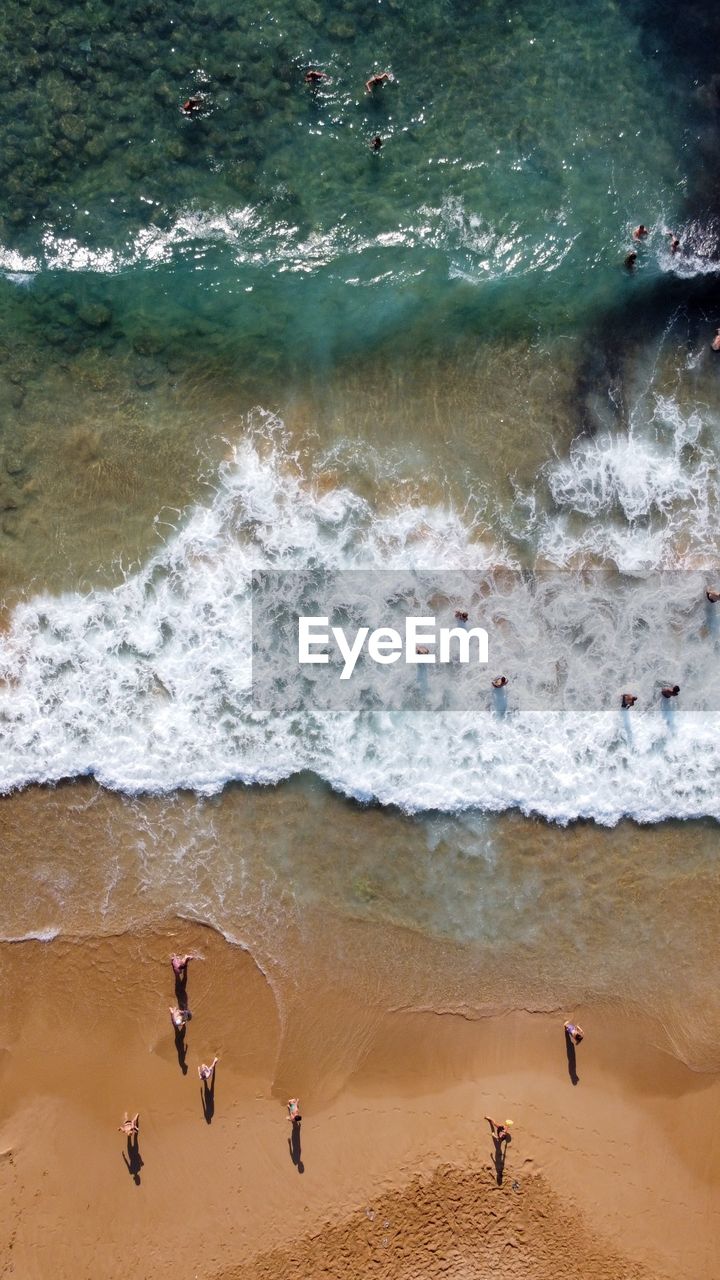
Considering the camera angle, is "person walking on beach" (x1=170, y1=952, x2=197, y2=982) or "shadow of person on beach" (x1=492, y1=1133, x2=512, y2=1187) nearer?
"shadow of person on beach" (x1=492, y1=1133, x2=512, y2=1187)

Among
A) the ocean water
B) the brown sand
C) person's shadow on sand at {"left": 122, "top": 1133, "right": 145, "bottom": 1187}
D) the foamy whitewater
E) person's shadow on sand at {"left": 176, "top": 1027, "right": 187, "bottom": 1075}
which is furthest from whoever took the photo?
the ocean water

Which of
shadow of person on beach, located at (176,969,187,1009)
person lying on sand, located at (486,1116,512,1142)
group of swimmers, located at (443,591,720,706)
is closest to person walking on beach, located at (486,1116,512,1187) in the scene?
person lying on sand, located at (486,1116,512,1142)

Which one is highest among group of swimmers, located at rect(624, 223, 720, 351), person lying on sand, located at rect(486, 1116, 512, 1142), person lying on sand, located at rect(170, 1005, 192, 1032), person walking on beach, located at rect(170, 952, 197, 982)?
group of swimmers, located at rect(624, 223, 720, 351)

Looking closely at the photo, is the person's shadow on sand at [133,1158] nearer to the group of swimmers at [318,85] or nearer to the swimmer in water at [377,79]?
the group of swimmers at [318,85]

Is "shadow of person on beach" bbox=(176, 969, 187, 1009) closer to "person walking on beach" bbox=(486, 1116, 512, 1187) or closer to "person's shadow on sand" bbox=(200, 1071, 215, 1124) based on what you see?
"person's shadow on sand" bbox=(200, 1071, 215, 1124)

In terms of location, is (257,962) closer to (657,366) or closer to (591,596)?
(591,596)

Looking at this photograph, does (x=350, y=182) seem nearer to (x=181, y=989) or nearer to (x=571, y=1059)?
(x=181, y=989)
